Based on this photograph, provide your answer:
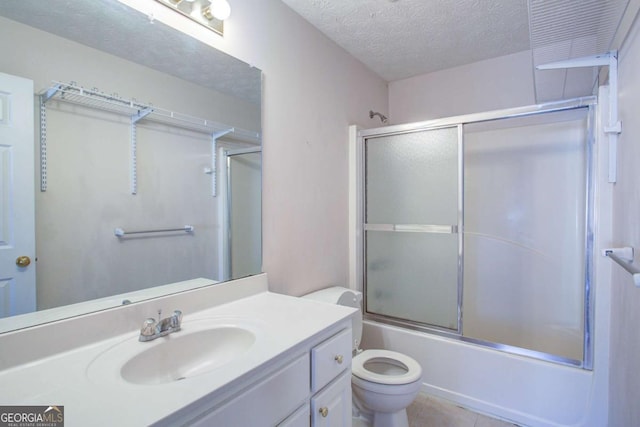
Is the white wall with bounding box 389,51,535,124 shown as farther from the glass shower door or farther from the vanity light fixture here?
the vanity light fixture

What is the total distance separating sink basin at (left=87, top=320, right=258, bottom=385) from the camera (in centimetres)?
88

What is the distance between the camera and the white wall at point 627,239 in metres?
1.12

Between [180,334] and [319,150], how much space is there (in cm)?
139

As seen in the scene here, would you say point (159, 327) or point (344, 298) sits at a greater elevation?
point (159, 327)

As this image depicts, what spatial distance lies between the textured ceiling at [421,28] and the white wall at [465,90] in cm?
9

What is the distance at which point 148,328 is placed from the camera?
103cm

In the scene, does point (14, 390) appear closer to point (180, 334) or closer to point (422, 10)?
point (180, 334)

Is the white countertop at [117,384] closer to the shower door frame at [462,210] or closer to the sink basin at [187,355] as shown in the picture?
the sink basin at [187,355]

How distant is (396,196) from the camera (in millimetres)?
2350

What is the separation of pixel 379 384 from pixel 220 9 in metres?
1.93

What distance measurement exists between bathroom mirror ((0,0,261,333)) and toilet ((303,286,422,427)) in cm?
82

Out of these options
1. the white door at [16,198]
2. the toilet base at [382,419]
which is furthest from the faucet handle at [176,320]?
the toilet base at [382,419]

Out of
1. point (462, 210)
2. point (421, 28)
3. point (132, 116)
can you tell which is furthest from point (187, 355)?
point (421, 28)

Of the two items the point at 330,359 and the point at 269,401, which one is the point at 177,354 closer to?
the point at 269,401
